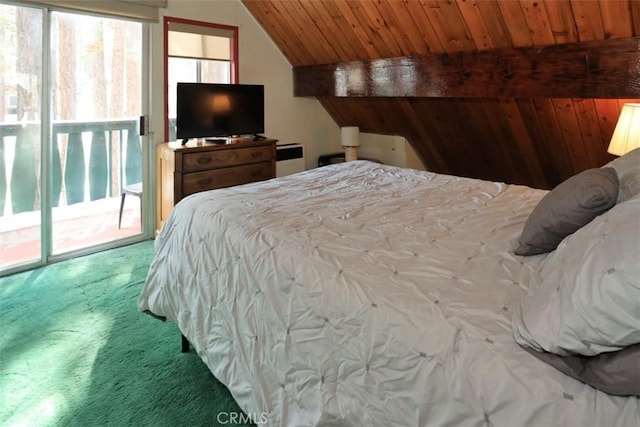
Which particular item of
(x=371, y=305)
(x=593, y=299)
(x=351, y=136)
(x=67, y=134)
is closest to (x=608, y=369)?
(x=593, y=299)

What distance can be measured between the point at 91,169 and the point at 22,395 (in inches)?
87.5

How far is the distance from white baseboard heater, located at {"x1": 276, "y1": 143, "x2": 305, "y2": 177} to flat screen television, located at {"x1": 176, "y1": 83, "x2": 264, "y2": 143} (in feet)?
1.28

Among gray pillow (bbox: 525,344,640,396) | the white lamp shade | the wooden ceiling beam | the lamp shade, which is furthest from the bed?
the white lamp shade

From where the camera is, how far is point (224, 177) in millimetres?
3879

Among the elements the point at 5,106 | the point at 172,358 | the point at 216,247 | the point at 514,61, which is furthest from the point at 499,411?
the point at 5,106

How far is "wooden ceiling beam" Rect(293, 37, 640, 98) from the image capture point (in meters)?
2.51

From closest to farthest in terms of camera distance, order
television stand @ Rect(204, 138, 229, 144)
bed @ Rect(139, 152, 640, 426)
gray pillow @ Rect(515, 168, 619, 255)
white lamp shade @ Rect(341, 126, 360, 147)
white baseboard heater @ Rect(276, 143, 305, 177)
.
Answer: bed @ Rect(139, 152, 640, 426), gray pillow @ Rect(515, 168, 619, 255), television stand @ Rect(204, 138, 229, 144), white baseboard heater @ Rect(276, 143, 305, 177), white lamp shade @ Rect(341, 126, 360, 147)

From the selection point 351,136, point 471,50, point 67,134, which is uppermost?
point 471,50

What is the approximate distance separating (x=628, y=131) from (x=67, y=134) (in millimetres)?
3978

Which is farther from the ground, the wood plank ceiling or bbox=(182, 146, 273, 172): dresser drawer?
the wood plank ceiling

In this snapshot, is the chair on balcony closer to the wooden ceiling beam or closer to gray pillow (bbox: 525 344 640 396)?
the wooden ceiling beam

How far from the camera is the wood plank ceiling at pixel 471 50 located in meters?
2.64

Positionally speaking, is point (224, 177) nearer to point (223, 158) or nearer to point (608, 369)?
point (223, 158)

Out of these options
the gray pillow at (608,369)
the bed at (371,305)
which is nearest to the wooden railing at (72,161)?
the bed at (371,305)
